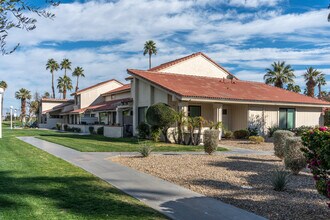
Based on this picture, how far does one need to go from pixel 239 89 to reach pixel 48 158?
18693mm

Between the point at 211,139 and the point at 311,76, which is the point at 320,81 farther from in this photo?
the point at 211,139

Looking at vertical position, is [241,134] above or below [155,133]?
below

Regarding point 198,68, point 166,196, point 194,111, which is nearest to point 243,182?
point 166,196

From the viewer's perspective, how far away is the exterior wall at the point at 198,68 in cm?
3141

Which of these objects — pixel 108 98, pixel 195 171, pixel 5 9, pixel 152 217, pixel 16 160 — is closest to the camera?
pixel 5 9

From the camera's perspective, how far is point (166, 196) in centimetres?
767

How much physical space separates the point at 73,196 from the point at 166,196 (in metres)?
2.01

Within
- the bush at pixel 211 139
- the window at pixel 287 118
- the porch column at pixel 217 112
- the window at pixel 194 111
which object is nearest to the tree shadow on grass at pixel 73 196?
the bush at pixel 211 139

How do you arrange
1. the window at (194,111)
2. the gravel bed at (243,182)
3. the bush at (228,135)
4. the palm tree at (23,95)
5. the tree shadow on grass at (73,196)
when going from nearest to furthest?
the tree shadow on grass at (73,196) < the gravel bed at (243,182) < the window at (194,111) < the bush at (228,135) < the palm tree at (23,95)

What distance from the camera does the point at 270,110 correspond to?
27.5 m

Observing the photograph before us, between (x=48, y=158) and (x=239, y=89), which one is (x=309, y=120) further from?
(x=48, y=158)

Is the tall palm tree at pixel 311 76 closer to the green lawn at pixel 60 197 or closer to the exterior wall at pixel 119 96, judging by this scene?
the exterior wall at pixel 119 96

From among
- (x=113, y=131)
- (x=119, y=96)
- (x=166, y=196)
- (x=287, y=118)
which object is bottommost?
(x=166, y=196)

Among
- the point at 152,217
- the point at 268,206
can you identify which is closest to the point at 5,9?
the point at 152,217
